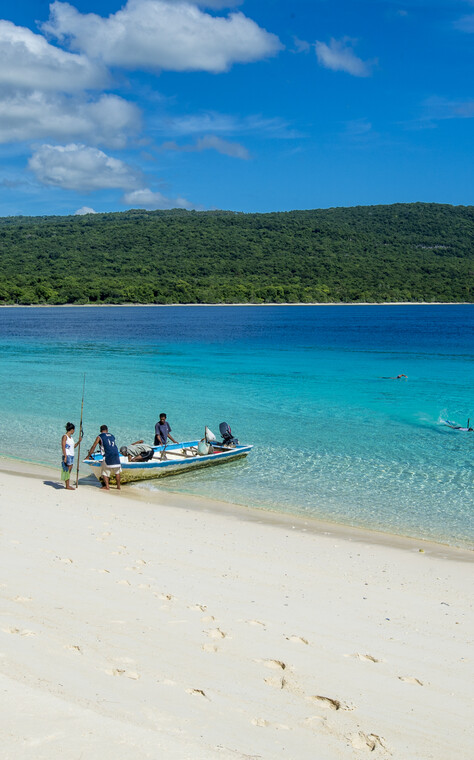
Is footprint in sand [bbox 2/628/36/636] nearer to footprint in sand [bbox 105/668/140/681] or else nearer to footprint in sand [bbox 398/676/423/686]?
footprint in sand [bbox 105/668/140/681]

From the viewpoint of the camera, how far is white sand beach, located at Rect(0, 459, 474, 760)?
4.30 meters

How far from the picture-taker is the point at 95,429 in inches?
766

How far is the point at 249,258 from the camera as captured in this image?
513 feet

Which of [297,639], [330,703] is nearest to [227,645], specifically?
[297,639]

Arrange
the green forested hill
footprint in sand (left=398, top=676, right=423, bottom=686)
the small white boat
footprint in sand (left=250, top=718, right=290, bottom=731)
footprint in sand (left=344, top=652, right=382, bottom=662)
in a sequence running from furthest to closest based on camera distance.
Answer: the green forested hill < the small white boat < footprint in sand (left=344, top=652, right=382, bottom=662) < footprint in sand (left=398, top=676, right=423, bottom=686) < footprint in sand (left=250, top=718, right=290, bottom=731)

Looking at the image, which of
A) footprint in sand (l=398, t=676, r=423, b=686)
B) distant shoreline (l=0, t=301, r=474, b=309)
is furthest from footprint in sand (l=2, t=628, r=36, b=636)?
distant shoreline (l=0, t=301, r=474, b=309)

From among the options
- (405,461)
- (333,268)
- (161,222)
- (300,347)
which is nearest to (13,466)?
(405,461)

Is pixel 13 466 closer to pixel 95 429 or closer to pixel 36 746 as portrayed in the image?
pixel 95 429

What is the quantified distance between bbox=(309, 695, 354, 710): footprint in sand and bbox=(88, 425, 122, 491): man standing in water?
27.8ft

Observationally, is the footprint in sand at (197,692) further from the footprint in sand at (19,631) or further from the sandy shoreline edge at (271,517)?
the sandy shoreline edge at (271,517)

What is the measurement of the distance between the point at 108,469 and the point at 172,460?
1736mm

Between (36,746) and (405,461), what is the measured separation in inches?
517

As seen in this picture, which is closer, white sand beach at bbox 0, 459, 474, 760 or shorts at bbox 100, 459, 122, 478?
white sand beach at bbox 0, 459, 474, 760

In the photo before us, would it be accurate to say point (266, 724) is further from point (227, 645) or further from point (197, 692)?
point (227, 645)
